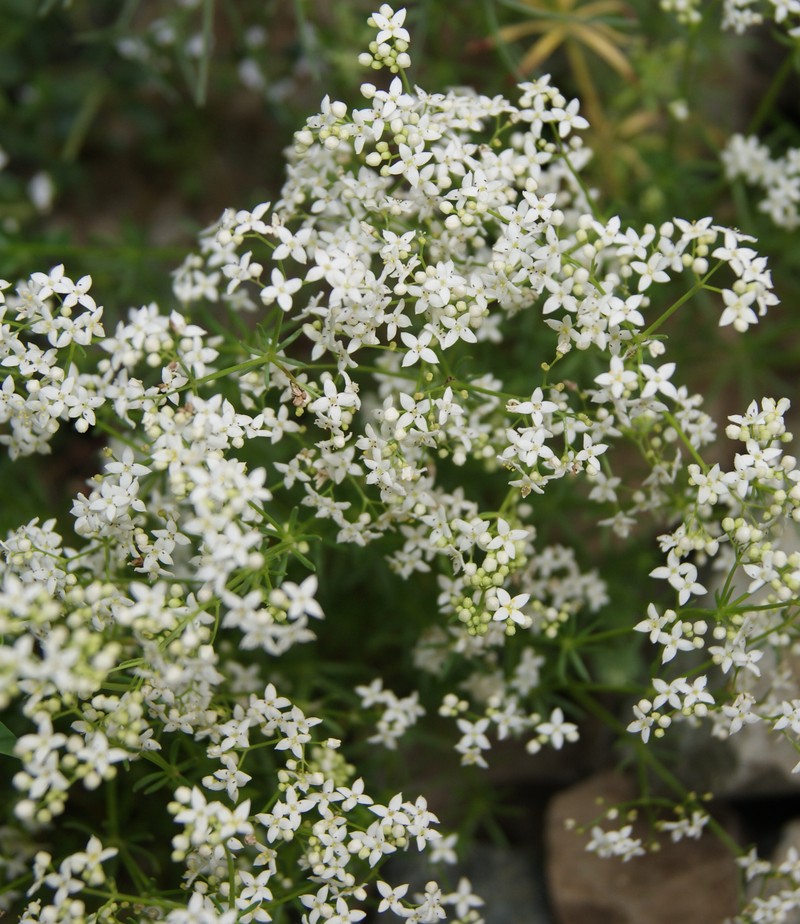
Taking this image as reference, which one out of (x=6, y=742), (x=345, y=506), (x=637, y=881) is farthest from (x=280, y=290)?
(x=637, y=881)

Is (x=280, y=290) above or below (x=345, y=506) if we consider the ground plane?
above

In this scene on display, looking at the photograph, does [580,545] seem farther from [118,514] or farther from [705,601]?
[118,514]

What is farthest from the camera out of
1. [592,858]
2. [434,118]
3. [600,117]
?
[600,117]

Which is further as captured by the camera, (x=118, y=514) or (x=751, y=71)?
(x=751, y=71)

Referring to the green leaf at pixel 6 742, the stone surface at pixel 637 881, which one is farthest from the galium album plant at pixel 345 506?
the stone surface at pixel 637 881

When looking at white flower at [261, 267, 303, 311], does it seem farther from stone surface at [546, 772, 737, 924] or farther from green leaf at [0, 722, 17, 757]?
stone surface at [546, 772, 737, 924]

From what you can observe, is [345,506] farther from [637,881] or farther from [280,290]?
[637,881]

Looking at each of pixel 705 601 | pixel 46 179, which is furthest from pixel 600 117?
pixel 46 179

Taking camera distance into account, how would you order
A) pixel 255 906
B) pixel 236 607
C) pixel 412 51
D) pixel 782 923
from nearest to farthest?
pixel 236 607 → pixel 255 906 → pixel 782 923 → pixel 412 51

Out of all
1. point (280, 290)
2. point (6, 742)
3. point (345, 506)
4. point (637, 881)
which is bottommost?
point (637, 881)

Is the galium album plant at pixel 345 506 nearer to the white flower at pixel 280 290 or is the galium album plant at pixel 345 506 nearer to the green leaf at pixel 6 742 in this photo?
the white flower at pixel 280 290
